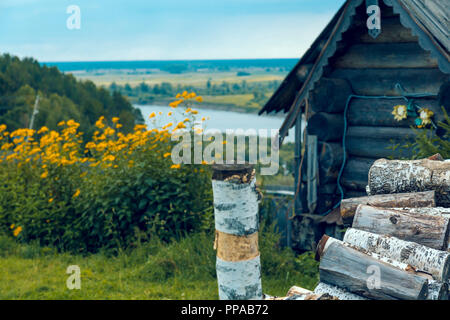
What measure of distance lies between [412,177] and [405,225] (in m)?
0.75

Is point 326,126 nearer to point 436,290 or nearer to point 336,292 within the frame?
point 336,292

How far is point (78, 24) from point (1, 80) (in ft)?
174

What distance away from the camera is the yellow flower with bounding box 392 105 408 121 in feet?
23.5

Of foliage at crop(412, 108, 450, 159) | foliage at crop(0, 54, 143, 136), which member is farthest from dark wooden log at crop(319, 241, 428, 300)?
foliage at crop(0, 54, 143, 136)

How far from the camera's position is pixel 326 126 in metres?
7.76

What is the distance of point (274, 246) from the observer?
313 inches

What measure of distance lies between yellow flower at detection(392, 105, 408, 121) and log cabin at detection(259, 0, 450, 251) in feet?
0.10

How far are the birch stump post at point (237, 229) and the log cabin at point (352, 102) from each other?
4.42 m

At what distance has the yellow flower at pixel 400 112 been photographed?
7.17 meters

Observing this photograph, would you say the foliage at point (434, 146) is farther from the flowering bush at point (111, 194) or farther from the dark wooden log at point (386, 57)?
the flowering bush at point (111, 194)

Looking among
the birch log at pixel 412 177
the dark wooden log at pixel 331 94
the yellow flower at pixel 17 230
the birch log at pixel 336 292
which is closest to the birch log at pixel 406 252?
the birch log at pixel 336 292

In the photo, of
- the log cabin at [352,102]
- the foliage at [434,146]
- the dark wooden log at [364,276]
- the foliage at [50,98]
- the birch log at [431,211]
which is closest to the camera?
the dark wooden log at [364,276]

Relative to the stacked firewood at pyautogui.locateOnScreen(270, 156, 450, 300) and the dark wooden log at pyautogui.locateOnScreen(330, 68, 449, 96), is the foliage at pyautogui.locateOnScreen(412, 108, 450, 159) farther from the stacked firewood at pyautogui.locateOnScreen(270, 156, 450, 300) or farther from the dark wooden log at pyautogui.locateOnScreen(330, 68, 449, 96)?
the stacked firewood at pyautogui.locateOnScreen(270, 156, 450, 300)
